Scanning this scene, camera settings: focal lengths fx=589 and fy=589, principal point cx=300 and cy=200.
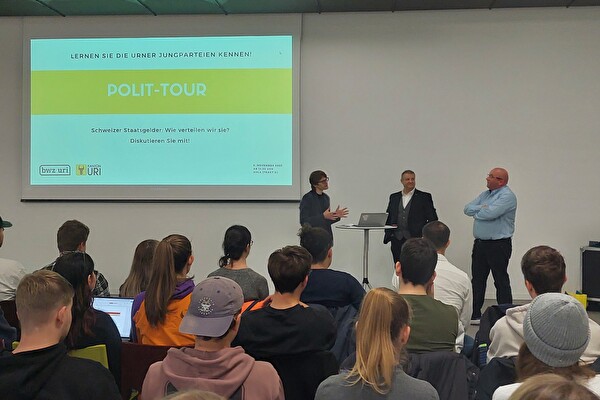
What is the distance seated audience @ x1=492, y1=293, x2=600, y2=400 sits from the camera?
1522 millimetres

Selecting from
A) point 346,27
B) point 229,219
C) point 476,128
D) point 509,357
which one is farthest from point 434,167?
point 509,357

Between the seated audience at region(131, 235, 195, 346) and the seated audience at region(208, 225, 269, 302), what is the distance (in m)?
0.62

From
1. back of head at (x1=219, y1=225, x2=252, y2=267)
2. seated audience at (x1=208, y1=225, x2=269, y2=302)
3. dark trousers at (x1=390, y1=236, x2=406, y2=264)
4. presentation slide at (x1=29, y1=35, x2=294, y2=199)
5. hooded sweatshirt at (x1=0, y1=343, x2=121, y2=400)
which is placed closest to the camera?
hooded sweatshirt at (x1=0, y1=343, x2=121, y2=400)

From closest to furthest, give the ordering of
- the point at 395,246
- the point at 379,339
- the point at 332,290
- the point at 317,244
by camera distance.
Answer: the point at 379,339 < the point at 332,290 < the point at 317,244 < the point at 395,246

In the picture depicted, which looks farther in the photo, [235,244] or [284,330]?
[235,244]

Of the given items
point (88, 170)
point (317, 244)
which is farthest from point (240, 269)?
point (88, 170)

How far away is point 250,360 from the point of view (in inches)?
66.5

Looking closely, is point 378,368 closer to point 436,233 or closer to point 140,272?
point 140,272

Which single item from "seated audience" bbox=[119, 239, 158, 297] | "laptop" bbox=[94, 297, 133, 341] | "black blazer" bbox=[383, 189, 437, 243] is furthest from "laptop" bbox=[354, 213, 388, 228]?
"laptop" bbox=[94, 297, 133, 341]

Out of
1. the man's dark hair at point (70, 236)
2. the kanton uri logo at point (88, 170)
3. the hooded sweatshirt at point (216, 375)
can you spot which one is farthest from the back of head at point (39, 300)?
the kanton uri logo at point (88, 170)

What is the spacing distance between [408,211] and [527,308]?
4266mm

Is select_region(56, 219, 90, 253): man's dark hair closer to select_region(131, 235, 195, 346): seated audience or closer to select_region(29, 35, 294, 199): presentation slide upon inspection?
select_region(131, 235, 195, 346): seated audience

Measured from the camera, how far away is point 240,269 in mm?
3256

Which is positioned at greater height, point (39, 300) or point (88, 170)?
point (88, 170)
